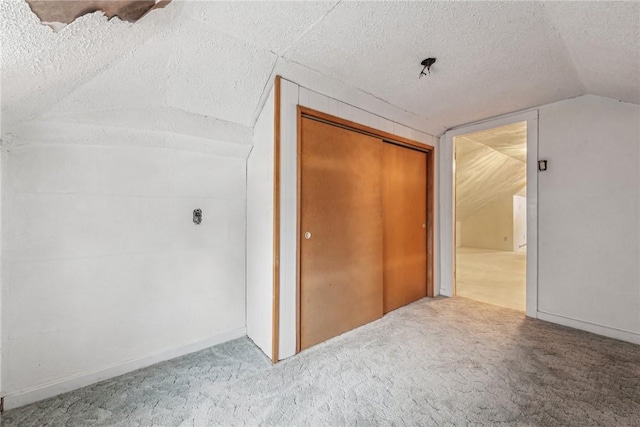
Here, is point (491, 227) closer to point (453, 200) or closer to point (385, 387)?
point (453, 200)

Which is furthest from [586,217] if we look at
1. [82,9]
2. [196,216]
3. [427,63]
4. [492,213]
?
[492,213]

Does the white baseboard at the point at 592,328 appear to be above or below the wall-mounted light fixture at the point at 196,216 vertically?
below

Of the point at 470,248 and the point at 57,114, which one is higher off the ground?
the point at 57,114

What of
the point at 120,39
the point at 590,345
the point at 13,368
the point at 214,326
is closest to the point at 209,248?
the point at 214,326

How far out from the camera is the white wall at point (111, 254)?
141cm

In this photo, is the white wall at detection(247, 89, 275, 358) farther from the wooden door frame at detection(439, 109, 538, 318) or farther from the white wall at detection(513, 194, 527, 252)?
the white wall at detection(513, 194, 527, 252)

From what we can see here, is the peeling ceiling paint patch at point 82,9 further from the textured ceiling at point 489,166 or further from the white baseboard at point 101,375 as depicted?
the textured ceiling at point 489,166

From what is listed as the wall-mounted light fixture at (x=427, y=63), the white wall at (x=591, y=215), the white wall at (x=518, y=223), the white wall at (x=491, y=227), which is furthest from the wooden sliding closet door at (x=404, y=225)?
the white wall at (x=518, y=223)

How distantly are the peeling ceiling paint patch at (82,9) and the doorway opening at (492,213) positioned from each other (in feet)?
9.96

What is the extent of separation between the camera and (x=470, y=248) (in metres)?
7.43

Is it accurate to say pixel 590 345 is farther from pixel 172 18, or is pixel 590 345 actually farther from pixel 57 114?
pixel 57 114

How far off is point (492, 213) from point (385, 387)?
7.23m

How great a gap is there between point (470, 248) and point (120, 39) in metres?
8.32

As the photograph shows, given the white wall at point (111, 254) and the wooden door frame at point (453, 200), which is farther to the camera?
the wooden door frame at point (453, 200)
